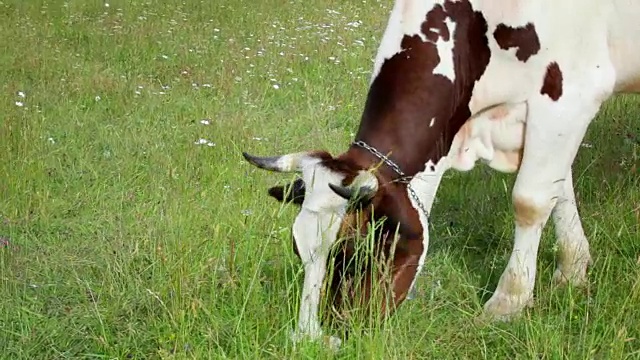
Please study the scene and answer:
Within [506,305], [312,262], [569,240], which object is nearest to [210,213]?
[312,262]

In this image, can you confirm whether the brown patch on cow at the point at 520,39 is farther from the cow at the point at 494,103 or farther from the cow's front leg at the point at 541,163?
the cow's front leg at the point at 541,163

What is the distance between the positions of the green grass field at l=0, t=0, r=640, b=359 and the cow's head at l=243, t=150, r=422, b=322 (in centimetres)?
17

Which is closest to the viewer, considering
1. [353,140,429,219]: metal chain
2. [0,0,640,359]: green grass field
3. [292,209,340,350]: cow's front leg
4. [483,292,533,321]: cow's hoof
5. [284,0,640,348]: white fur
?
[292,209,340,350]: cow's front leg

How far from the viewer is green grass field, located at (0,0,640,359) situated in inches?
134

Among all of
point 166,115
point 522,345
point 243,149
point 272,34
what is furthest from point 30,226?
point 272,34

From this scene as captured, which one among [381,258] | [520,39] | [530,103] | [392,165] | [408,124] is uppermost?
[520,39]

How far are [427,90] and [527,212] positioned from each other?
31.8 inches

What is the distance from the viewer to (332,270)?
127 inches

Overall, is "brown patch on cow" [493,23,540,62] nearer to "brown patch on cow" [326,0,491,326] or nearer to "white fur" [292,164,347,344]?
"brown patch on cow" [326,0,491,326]

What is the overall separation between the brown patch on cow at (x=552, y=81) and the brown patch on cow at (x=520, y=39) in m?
0.11

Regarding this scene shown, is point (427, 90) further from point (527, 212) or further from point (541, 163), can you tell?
point (527, 212)

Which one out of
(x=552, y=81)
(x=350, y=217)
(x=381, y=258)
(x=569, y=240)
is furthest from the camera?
(x=569, y=240)

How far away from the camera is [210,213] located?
4.80 metres

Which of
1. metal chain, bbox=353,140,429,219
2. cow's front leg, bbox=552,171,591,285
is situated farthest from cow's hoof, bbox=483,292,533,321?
metal chain, bbox=353,140,429,219
